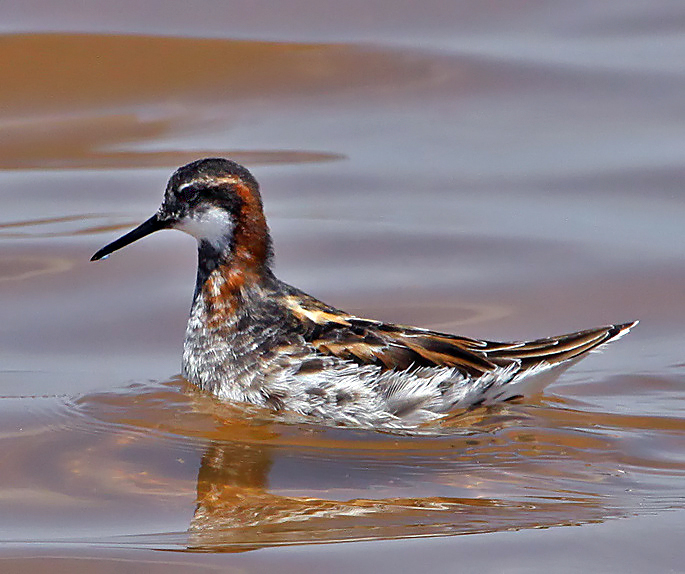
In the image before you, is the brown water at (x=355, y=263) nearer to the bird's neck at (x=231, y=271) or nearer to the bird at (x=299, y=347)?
the bird at (x=299, y=347)

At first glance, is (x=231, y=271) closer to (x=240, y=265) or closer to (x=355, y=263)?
(x=240, y=265)

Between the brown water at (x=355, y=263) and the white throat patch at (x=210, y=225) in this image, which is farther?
the white throat patch at (x=210, y=225)

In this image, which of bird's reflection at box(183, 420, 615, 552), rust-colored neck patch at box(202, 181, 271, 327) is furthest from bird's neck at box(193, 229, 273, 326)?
bird's reflection at box(183, 420, 615, 552)

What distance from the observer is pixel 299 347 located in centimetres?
746

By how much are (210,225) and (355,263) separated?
2.00 meters

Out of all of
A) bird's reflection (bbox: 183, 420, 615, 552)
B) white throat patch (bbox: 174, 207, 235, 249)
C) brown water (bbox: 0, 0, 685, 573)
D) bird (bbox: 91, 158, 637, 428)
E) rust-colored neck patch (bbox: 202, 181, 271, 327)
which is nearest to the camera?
bird's reflection (bbox: 183, 420, 615, 552)

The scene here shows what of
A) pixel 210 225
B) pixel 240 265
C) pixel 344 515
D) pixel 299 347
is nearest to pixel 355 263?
pixel 240 265

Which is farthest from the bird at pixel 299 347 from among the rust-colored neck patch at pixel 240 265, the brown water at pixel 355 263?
the brown water at pixel 355 263

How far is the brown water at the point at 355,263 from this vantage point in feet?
19.7

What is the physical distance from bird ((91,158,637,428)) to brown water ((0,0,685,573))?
22 cm

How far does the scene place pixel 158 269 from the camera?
31.7 ft

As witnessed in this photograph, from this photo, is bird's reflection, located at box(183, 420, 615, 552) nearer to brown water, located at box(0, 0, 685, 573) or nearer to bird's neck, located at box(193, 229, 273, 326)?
brown water, located at box(0, 0, 685, 573)

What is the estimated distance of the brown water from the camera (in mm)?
6000


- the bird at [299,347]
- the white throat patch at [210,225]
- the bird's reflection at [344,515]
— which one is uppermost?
the white throat patch at [210,225]
